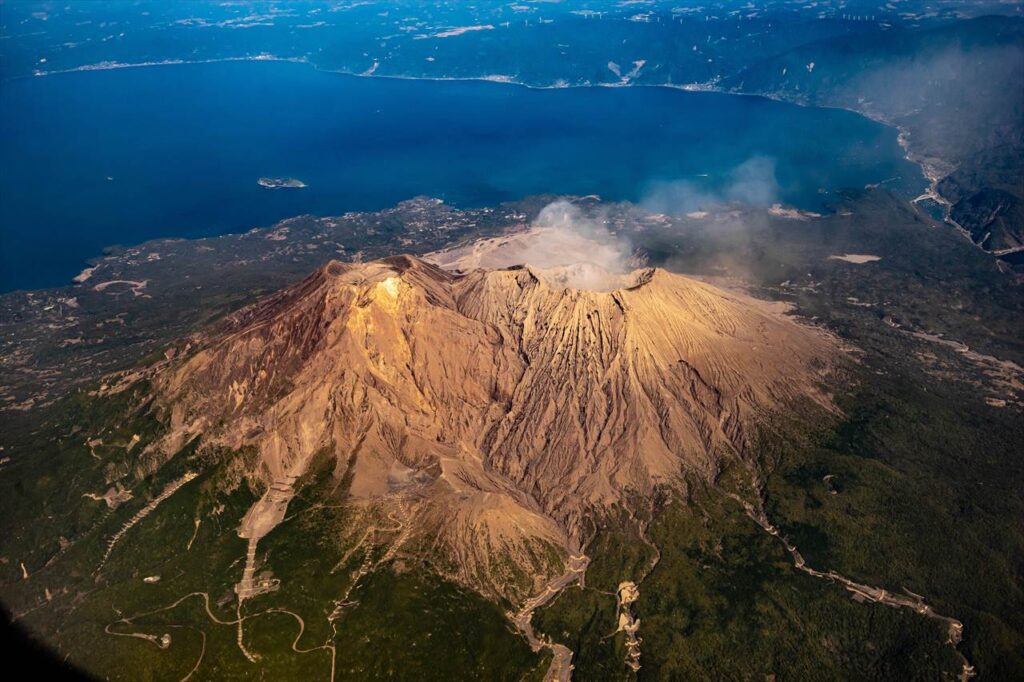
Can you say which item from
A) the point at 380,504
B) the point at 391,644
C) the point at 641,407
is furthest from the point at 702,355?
the point at 391,644

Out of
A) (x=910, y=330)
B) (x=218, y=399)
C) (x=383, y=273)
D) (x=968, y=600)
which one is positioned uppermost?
(x=383, y=273)

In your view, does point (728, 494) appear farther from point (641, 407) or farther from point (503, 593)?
point (503, 593)

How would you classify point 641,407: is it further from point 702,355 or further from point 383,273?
point 383,273

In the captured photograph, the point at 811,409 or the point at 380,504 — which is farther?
the point at 811,409

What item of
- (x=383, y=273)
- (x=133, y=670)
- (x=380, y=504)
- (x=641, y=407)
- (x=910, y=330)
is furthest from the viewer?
(x=910, y=330)

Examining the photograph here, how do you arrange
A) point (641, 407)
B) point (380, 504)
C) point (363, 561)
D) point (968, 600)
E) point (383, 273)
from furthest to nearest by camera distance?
point (383, 273) → point (641, 407) → point (380, 504) → point (363, 561) → point (968, 600)

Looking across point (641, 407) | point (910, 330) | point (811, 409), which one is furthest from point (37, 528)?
point (910, 330)

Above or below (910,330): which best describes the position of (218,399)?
above
